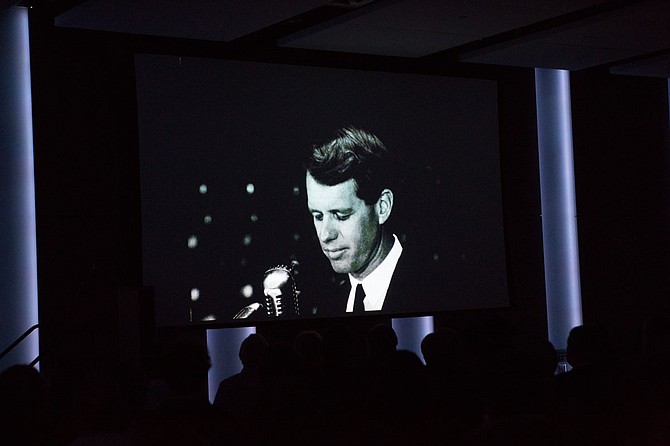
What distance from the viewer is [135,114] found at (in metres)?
6.91

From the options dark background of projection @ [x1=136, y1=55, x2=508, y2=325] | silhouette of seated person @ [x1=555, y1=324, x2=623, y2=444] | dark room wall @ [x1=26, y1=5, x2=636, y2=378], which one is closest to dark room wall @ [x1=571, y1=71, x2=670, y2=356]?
dark background of projection @ [x1=136, y1=55, x2=508, y2=325]

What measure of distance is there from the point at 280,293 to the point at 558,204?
3.12 meters

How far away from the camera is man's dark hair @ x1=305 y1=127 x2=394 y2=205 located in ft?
24.9

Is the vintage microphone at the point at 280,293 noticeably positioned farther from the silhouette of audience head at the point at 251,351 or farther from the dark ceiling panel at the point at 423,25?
the silhouette of audience head at the point at 251,351

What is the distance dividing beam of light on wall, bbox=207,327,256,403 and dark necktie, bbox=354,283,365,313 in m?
0.91

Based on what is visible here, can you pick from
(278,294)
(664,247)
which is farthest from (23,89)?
(664,247)

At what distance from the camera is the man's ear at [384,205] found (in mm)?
7805

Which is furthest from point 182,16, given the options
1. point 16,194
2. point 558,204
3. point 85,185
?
point 558,204

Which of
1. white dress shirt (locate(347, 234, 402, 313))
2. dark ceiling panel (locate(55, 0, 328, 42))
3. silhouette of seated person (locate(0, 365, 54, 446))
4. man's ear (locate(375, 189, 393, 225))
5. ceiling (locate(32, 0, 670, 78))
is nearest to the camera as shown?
silhouette of seated person (locate(0, 365, 54, 446))

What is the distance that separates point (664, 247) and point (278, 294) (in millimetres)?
4409

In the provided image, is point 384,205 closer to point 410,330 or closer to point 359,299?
point 359,299

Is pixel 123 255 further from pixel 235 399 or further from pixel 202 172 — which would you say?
pixel 235 399

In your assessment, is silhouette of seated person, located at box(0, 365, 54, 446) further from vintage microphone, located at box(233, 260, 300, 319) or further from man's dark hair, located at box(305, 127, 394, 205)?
man's dark hair, located at box(305, 127, 394, 205)

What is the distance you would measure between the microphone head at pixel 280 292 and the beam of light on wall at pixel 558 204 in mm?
2777
